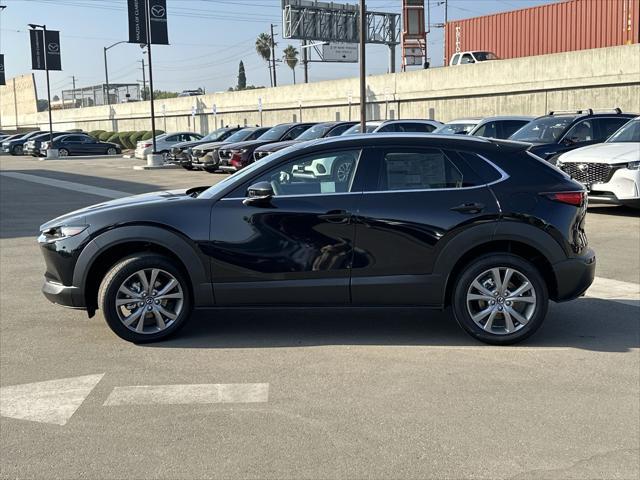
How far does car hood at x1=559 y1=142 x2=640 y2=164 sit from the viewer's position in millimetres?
12312

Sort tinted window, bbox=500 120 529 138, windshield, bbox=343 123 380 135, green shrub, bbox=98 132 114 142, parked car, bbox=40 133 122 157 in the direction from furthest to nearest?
green shrub, bbox=98 132 114 142 < parked car, bbox=40 133 122 157 < windshield, bbox=343 123 380 135 < tinted window, bbox=500 120 529 138

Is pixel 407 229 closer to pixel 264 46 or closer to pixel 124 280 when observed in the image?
pixel 124 280

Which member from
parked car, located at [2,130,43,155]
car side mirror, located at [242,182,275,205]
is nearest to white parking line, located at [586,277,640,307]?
car side mirror, located at [242,182,275,205]

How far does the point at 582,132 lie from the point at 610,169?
3.56m

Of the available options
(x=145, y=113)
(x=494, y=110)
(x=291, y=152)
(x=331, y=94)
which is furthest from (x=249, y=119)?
(x=291, y=152)

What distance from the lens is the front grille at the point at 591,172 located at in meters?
12.5

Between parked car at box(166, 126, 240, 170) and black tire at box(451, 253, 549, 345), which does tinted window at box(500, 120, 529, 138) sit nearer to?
black tire at box(451, 253, 549, 345)

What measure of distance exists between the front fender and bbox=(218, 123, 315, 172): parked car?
656 inches

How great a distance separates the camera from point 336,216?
18.7 ft

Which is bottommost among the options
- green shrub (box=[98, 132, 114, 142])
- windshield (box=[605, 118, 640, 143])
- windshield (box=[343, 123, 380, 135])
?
windshield (box=[605, 118, 640, 143])

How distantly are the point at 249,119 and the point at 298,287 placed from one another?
4758cm

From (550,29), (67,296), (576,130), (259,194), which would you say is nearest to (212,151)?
(576,130)

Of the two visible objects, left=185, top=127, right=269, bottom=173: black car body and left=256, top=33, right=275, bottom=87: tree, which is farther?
left=256, top=33, right=275, bottom=87: tree

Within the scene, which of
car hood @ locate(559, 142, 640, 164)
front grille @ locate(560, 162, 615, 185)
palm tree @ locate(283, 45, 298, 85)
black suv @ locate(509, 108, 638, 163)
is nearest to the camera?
car hood @ locate(559, 142, 640, 164)
